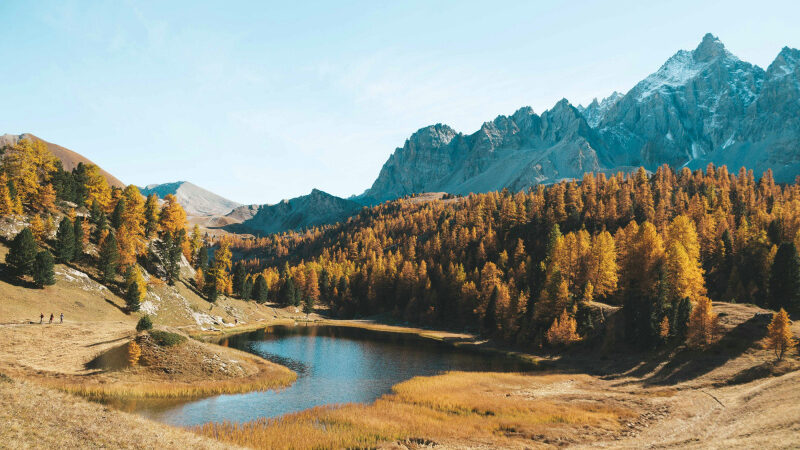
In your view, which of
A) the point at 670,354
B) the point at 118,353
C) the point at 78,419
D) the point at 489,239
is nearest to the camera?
the point at 78,419

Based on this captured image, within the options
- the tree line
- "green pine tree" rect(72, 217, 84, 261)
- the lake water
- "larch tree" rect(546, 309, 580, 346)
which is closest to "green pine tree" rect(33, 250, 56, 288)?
"green pine tree" rect(72, 217, 84, 261)

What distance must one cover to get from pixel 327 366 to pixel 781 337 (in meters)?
62.9

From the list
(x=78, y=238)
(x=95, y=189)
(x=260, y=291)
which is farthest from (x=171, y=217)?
(x=260, y=291)

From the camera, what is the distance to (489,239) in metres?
160

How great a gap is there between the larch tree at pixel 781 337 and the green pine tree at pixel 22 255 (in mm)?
113786

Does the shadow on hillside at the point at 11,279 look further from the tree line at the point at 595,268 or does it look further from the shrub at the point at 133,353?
the tree line at the point at 595,268

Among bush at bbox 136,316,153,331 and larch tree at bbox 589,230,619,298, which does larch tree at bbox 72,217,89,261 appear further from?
larch tree at bbox 589,230,619,298

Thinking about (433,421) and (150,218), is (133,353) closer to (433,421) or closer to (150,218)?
(433,421)

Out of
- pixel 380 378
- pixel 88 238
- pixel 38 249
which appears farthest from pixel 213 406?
pixel 88 238

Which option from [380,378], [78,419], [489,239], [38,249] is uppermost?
[489,239]

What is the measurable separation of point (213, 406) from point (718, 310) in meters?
79.2

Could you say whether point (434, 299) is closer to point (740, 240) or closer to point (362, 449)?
point (740, 240)

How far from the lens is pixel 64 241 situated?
267 ft

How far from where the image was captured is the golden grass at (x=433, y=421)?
1300 inches
